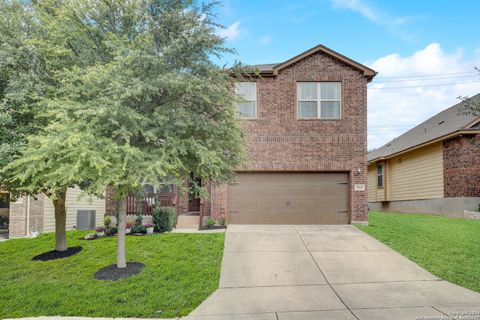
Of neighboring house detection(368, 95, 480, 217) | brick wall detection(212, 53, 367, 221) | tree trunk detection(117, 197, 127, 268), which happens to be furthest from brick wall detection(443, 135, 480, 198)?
tree trunk detection(117, 197, 127, 268)

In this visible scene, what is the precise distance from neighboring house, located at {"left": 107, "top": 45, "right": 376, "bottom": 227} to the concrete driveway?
2.37m

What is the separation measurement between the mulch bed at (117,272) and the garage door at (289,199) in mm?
5852

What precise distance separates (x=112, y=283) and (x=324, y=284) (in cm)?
447

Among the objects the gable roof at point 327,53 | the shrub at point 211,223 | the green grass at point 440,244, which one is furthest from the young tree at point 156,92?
the gable roof at point 327,53

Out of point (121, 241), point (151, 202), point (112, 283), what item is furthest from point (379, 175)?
point (112, 283)

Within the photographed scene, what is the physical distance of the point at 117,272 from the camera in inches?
332

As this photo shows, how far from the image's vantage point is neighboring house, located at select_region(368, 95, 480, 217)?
16.8 metres

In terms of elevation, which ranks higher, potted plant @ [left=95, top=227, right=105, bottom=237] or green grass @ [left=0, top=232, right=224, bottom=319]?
potted plant @ [left=95, top=227, right=105, bottom=237]

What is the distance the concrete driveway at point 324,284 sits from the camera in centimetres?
635

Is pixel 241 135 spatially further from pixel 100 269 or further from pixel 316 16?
pixel 316 16

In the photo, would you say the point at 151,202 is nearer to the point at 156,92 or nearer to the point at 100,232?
the point at 100,232

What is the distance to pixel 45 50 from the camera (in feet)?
26.3

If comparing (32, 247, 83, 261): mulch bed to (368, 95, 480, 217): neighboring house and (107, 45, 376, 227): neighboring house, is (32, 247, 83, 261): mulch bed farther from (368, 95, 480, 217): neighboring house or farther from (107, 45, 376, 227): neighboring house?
(368, 95, 480, 217): neighboring house

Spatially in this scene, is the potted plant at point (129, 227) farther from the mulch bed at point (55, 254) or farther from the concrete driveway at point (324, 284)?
the concrete driveway at point (324, 284)
